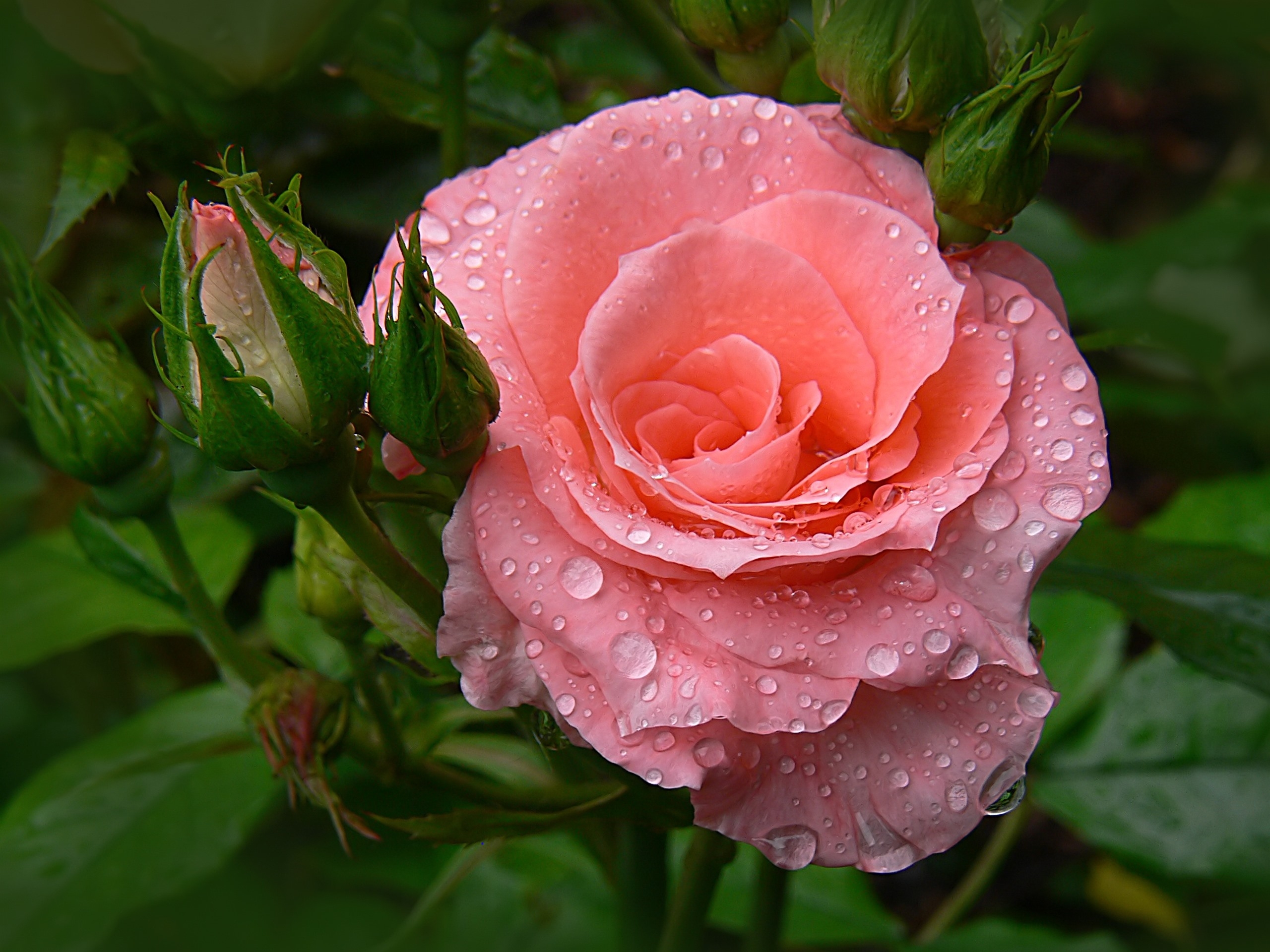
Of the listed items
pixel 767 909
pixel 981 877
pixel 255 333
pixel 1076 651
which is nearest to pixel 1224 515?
pixel 1076 651

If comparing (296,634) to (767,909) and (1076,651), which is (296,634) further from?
(1076,651)

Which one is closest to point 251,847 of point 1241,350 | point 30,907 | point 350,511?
point 30,907

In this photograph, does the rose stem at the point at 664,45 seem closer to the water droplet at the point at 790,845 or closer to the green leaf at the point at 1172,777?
the water droplet at the point at 790,845

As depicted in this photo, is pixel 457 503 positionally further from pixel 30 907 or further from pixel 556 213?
pixel 30 907

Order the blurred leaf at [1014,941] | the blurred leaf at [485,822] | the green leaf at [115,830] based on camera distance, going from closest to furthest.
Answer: the blurred leaf at [485,822]
the green leaf at [115,830]
the blurred leaf at [1014,941]

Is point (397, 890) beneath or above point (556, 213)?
beneath

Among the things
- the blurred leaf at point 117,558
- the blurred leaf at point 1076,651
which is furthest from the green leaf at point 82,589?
the blurred leaf at point 1076,651

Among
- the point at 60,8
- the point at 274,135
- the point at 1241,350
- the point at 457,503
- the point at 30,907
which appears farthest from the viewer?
the point at 1241,350
